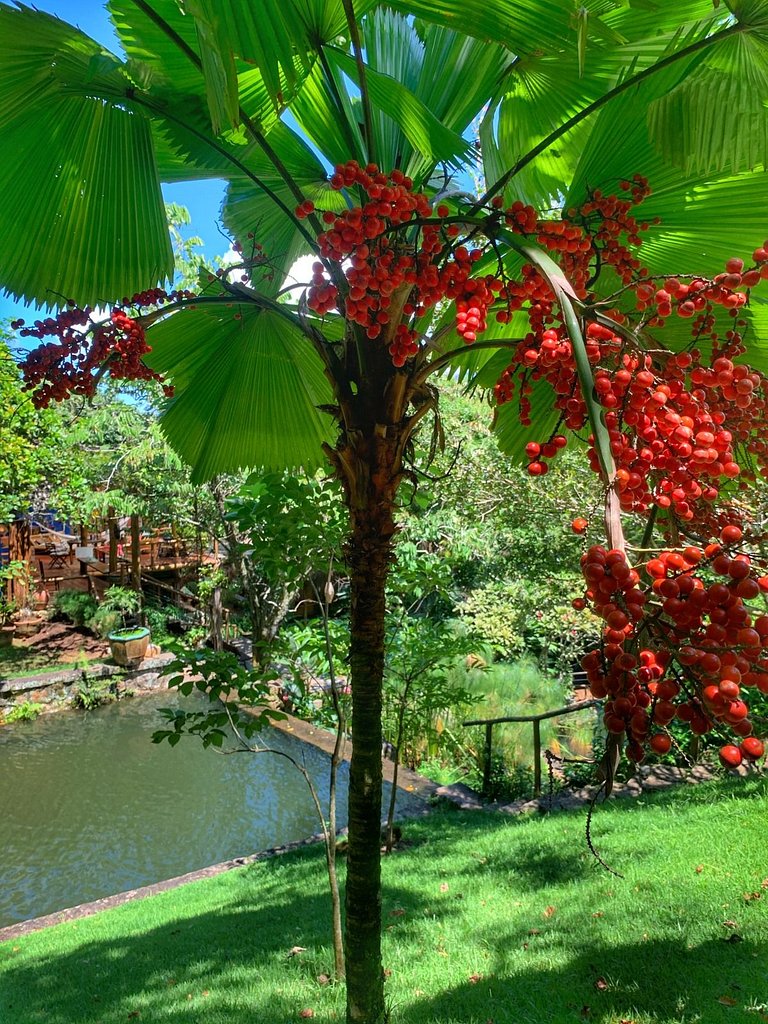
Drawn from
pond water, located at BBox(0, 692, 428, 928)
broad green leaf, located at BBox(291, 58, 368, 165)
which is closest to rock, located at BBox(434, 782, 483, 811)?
pond water, located at BBox(0, 692, 428, 928)

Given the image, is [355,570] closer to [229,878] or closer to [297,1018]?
[297,1018]

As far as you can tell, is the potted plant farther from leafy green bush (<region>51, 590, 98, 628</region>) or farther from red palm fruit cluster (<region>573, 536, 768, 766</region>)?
red palm fruit cluster (<region>573, 536, 768, 766</region>)

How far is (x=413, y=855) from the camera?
545 cm

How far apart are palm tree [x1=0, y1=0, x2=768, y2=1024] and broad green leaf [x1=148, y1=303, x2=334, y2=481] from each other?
0.29 metres

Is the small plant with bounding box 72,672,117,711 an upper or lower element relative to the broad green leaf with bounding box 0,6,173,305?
lower

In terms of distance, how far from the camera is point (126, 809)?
324 inches

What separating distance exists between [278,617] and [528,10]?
10.9 meters

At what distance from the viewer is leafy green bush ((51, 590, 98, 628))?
51.8 feet

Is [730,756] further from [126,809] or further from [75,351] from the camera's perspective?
[126,809]

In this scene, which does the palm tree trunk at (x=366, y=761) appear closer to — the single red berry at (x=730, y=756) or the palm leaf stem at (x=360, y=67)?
the palm leaf stem at (x=360, y=67)

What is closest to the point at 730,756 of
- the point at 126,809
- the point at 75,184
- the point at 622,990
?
the point at 75,184

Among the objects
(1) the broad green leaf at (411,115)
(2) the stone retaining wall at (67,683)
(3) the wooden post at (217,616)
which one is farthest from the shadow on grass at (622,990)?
(3) the wooden post at (217,616)

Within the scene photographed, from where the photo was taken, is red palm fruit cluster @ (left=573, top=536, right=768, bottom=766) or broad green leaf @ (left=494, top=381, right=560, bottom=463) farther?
broad green leaf @ (left=494, top=381, right=560, bottom=463)

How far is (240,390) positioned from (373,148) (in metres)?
1.68
